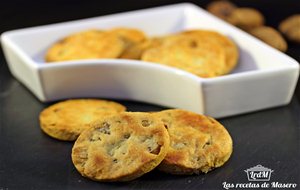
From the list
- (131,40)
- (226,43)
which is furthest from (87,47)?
(226,43)

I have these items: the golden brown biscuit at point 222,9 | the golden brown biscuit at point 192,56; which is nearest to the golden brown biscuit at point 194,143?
the golden brown biscuit at point 192,56

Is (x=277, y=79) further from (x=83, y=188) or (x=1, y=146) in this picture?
(x=1, y=146)

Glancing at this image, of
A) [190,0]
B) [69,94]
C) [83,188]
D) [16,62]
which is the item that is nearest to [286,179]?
[83,188]

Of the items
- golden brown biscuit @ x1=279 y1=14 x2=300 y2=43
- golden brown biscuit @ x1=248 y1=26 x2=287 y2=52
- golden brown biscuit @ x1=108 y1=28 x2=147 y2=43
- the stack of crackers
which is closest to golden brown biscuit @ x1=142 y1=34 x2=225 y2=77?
the stack of crackers

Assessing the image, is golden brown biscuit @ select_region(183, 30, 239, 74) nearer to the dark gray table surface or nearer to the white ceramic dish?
the white ceramic dish

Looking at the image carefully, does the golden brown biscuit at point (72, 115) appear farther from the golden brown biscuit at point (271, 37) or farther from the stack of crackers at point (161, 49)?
the golden brown biscuit at point (271, 37)
